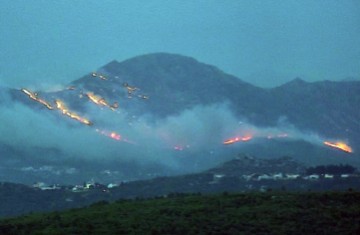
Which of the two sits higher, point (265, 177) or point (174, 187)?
point (265, 177)

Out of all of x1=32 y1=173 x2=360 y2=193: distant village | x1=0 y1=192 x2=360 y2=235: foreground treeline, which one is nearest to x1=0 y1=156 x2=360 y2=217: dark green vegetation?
x1=32 y1=173 x2=360 y2=193: distant village


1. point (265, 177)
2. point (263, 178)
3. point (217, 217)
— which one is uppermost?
point (265, 177)

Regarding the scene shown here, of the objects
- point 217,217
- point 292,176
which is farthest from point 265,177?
point 217,217

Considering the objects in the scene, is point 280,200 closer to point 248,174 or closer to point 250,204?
point 250,204

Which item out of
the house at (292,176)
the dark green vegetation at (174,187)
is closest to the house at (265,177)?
the dark green vegetation at (174,187)

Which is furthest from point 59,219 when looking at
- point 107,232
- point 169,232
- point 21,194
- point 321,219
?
point 21,194

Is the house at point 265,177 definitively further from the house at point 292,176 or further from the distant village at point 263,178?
the house at point 292,176

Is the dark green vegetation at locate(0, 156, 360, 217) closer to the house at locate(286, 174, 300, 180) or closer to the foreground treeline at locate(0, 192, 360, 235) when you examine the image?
the house at locate(286, 174, 300, 180)

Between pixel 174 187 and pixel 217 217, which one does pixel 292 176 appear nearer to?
pixel 174 187
